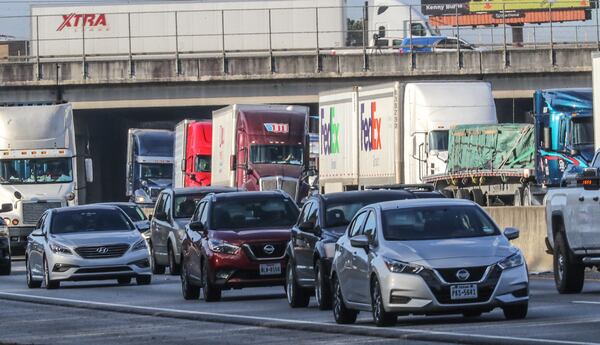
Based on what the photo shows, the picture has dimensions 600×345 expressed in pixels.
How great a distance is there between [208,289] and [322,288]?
3.81 metres

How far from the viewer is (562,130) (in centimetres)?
3984

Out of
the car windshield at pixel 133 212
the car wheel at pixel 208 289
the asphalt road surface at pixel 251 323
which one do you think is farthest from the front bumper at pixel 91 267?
the car windshield at pixel 133 212

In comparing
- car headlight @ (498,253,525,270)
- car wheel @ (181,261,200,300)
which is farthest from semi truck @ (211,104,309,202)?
car headlight @ (498,253,525,270)

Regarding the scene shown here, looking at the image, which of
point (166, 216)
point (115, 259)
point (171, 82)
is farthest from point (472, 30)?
point (115, 259)

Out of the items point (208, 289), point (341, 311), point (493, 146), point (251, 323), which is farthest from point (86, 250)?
point (493, 146)

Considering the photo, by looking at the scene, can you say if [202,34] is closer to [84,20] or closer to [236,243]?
[84,20]

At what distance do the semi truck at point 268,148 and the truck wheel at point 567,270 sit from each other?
27107 mm

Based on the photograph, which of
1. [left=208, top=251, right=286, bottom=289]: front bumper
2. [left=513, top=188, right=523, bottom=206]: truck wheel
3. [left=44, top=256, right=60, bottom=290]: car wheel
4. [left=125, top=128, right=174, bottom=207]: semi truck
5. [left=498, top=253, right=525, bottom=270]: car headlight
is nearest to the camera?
[left=498, top=253, right=525, bottom=270]: car headlight

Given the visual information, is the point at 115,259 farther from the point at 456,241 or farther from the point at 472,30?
the point at 472,30

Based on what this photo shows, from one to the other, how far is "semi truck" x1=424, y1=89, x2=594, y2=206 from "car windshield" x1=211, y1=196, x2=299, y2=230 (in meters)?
15.9

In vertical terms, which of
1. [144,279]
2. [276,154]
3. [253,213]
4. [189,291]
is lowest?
[144,279]

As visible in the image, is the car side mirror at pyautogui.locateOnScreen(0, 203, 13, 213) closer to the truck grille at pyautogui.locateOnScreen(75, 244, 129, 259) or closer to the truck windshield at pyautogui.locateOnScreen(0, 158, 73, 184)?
the truck windshield at pyautogui.locateOnScreen(0, 158, 73, 184)

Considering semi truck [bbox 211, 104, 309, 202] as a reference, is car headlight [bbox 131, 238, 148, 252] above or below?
below

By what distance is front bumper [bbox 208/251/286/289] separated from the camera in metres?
23.8
